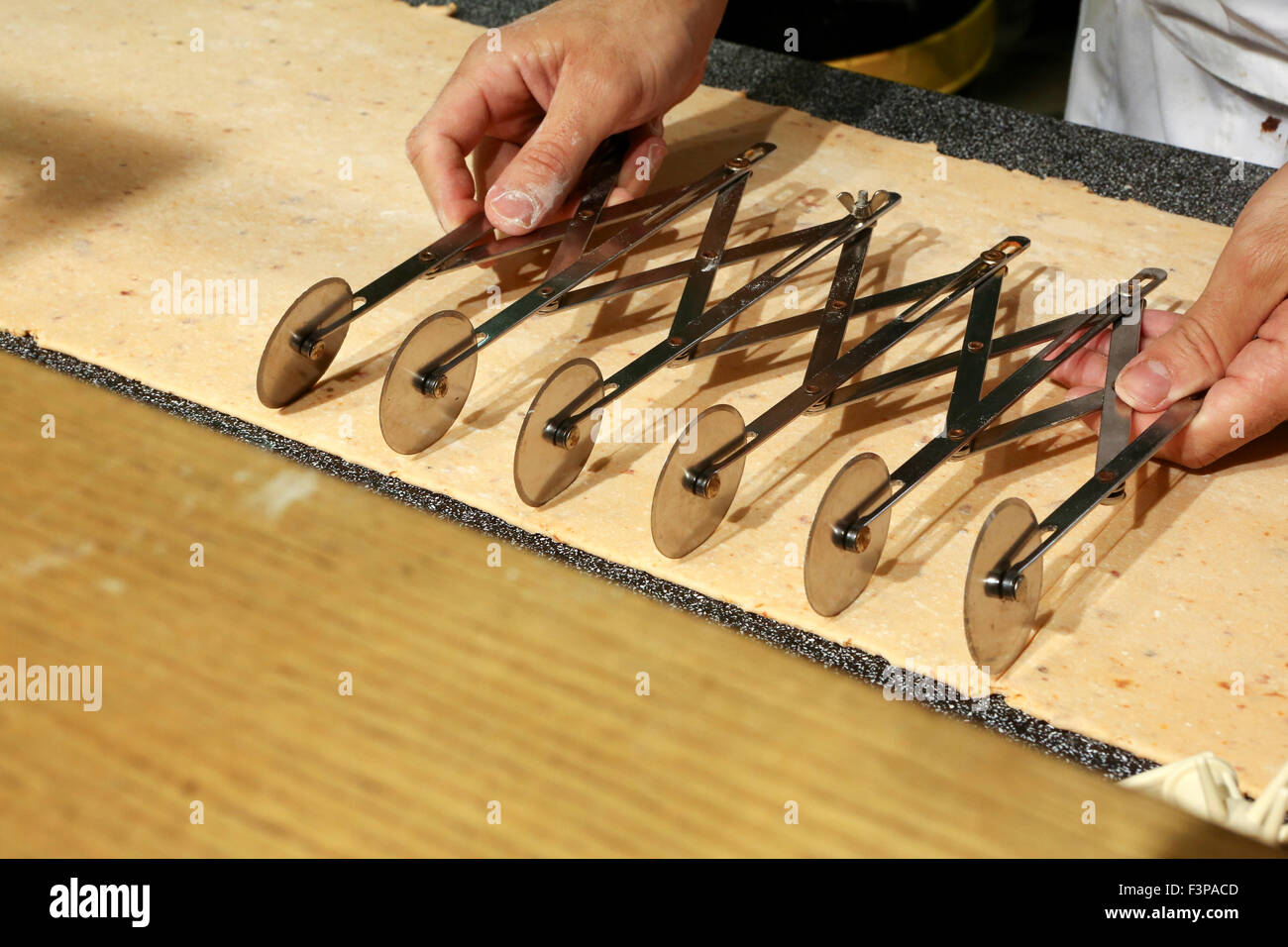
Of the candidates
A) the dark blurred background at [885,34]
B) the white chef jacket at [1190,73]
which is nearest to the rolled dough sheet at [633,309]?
the white chef jacket at [1190,73]

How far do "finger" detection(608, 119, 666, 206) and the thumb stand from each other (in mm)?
42

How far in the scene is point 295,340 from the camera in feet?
2.92

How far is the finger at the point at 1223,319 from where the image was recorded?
826 mm

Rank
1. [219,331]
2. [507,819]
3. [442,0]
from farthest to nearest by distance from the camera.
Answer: [442,0] → [219,331] → [507,819]

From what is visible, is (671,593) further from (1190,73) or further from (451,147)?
(1190,73)

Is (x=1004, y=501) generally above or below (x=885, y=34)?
below

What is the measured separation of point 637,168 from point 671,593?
1.79ft

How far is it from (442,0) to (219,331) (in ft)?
2.61

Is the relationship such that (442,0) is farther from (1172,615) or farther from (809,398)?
(1172,615)

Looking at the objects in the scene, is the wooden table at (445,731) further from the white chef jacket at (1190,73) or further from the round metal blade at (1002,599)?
the white chef jacket at (1190,73)

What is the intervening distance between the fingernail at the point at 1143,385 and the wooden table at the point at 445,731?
56 cm

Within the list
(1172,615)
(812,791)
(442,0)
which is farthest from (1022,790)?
(442,0)

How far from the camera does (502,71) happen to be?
45.0 inches

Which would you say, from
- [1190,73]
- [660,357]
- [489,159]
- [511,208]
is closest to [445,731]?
[660,357]
